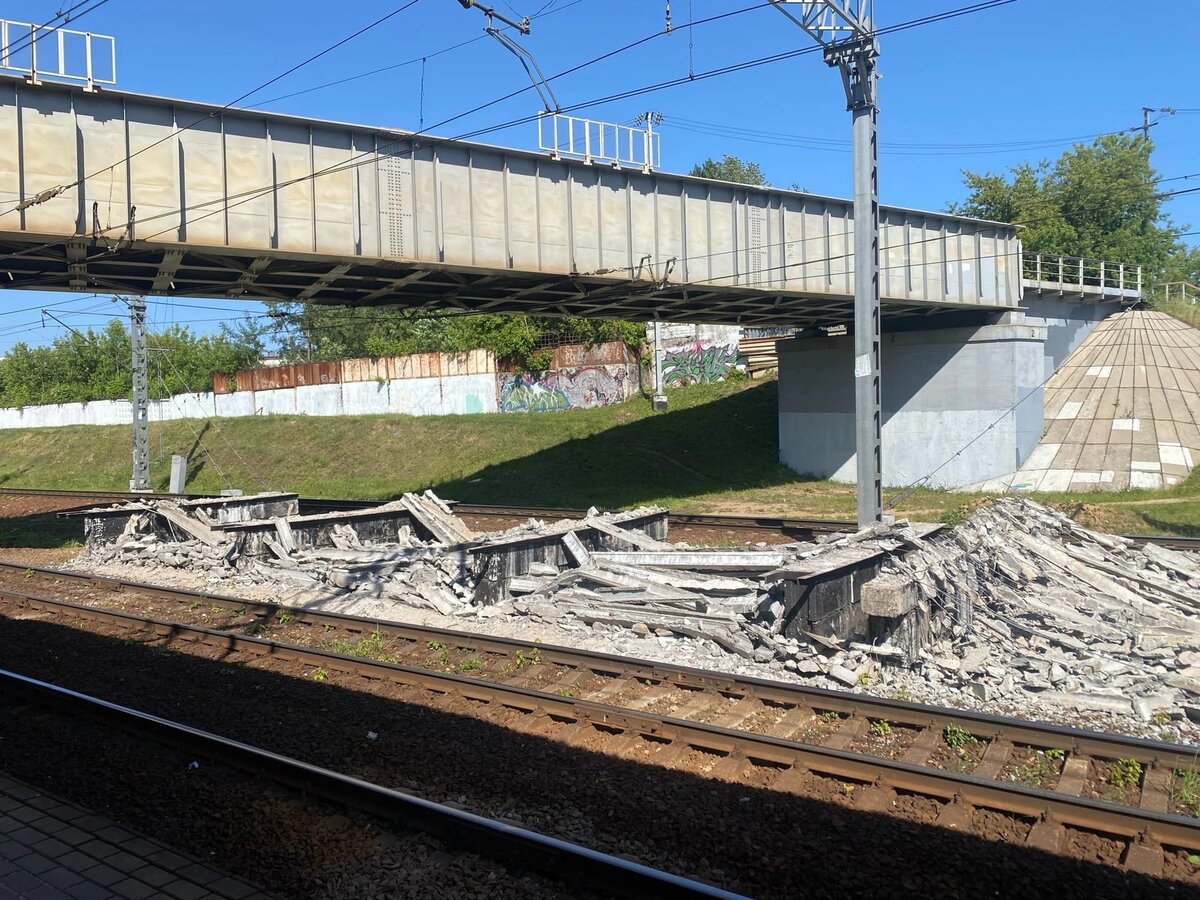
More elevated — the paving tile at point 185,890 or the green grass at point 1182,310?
the green grass at point 1182,310

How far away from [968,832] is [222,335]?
262 ft

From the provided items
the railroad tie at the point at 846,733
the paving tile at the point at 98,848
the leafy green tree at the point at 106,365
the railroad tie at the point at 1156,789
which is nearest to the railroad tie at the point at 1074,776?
the railroad tie at the point at 1156,789

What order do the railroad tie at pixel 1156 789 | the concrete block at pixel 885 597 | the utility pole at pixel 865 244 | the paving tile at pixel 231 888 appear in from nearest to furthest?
the paving tile at pixel 231 888
the railroad tie at pixel 1156 789
the concrete block at pixel 885 597
the utility pole at pixel 865 244

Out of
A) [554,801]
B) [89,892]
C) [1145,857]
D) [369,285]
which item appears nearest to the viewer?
[89,892]

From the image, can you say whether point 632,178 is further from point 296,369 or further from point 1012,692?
point 296,369

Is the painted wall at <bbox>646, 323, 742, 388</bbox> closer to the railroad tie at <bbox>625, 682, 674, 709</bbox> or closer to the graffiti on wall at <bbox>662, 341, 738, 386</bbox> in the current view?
the graffiti on wall at <bbox>662, 341, 738, 386</bbox>

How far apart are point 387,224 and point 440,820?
48.5ft

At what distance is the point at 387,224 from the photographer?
1844 cm

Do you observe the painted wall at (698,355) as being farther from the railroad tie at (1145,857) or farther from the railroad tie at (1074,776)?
the railroad tie at (1145,857)

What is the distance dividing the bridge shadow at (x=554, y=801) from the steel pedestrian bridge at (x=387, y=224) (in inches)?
390

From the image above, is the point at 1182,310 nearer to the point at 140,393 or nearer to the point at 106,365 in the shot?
the point at 140,393

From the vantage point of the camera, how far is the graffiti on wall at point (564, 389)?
145 feet

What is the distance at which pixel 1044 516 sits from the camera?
→ 16.2m

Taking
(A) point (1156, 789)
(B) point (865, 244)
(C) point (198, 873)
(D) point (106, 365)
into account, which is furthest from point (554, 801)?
(D) point (106, 365)
